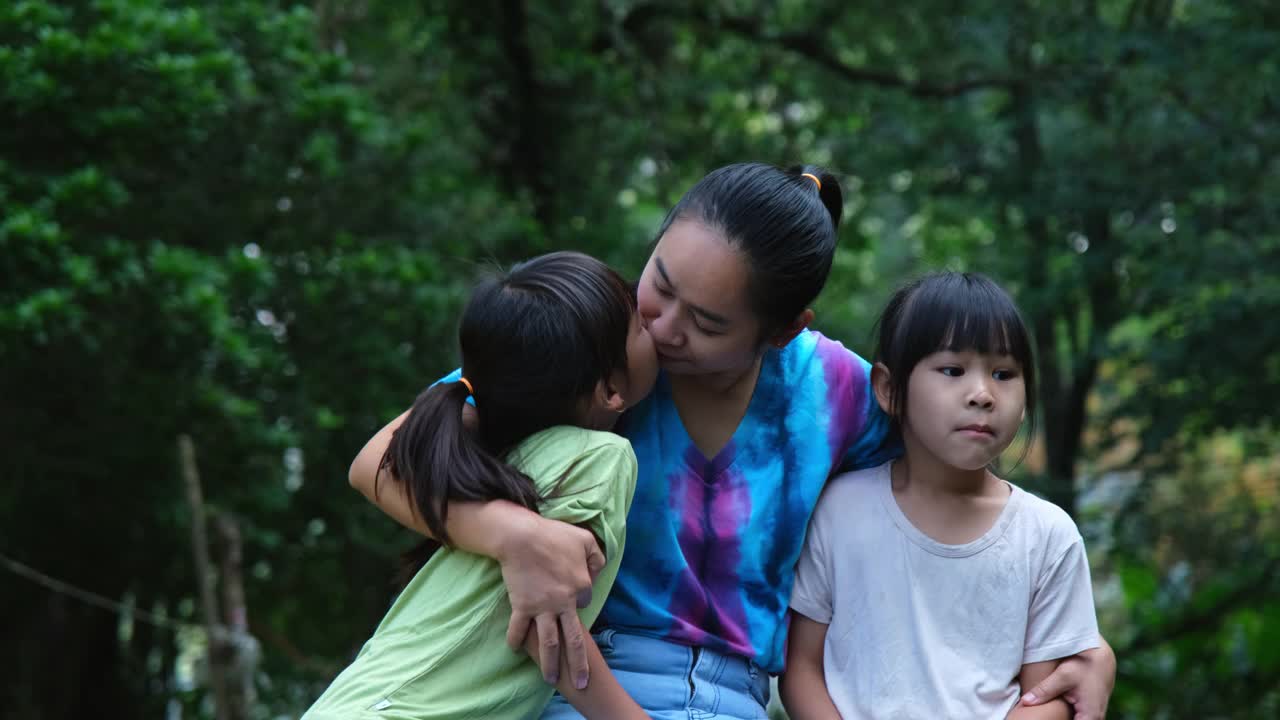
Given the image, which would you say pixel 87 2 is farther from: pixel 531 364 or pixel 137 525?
pixel 531 364

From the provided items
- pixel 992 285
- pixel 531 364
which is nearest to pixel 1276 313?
pixel 992 285

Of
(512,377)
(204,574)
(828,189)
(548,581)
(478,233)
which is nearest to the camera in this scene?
(548,581)

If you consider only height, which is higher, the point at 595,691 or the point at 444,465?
the point at 444,465

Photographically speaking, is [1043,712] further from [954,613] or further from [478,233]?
[478,233]

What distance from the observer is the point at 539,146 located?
7090mm

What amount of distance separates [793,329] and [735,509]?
0.30m

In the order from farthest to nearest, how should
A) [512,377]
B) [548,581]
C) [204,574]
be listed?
[204,574] → [512,377] → [548,581]

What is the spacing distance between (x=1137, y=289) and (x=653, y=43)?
299 centimetres

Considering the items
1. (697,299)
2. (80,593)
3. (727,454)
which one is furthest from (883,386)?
(80,593)

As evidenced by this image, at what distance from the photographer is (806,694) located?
2.09 metres

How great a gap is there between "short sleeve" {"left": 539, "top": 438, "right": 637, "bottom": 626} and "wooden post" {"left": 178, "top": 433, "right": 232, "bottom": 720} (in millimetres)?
2885

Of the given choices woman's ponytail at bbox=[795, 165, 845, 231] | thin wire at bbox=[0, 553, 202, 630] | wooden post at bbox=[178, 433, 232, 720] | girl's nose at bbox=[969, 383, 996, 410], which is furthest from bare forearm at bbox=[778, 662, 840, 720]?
wooden post at bbox=[178, 433, 232, 720]

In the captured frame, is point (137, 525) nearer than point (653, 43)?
Yes

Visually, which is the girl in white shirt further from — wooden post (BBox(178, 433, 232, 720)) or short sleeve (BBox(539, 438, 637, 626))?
wooden post (BBox(178, 433, 232, 720))
